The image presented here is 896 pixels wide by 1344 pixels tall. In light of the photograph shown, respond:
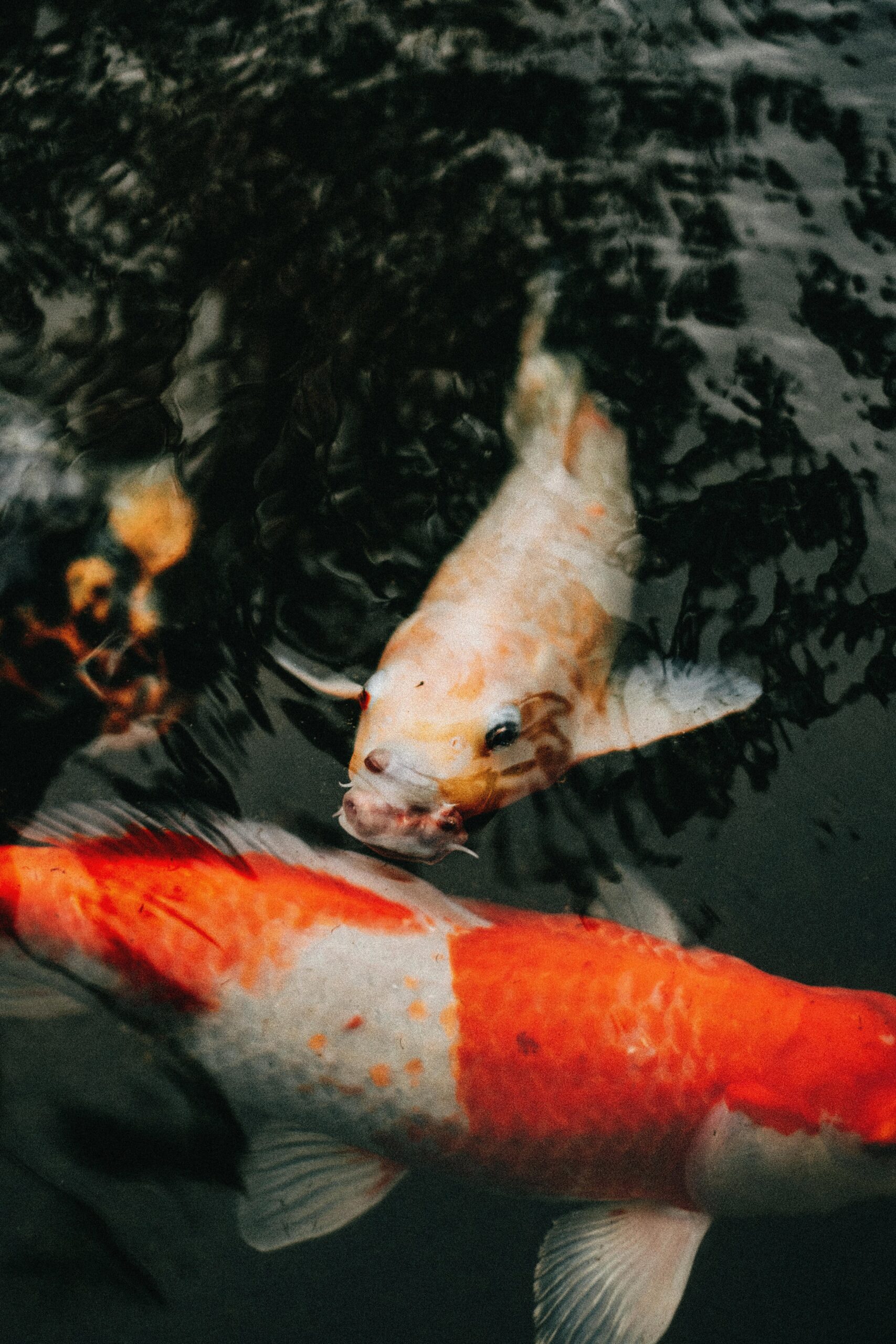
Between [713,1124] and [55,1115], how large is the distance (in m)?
1.74

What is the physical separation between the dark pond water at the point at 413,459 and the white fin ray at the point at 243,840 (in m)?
0.15

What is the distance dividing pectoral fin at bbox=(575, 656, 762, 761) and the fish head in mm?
123

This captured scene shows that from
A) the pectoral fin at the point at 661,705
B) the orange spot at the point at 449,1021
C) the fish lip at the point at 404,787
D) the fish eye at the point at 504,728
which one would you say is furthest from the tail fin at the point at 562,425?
the orange spot at the point at 449,1021

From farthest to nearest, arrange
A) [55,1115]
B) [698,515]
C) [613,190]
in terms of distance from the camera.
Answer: [613,190] < [698,515] < [55,1115]

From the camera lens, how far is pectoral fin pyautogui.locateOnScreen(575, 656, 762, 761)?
3676 mm

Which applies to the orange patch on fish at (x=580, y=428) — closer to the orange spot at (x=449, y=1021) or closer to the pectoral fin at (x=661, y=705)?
the pectoral fin at (x=661, y=705)

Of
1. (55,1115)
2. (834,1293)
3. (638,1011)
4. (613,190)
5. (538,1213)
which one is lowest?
(834,1293)

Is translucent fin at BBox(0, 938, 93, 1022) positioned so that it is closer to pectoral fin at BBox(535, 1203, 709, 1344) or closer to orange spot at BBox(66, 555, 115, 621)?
orange spot at BBox(66, 555, 115, 621)

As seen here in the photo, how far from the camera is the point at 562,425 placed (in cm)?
421

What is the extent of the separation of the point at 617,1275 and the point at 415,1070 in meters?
0.79

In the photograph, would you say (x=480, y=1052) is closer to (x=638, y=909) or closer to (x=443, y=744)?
(x=638, y=909)

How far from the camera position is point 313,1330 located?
3037 mm

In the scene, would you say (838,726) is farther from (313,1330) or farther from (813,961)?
(313,1330)

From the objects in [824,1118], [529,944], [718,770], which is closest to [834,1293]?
[824,1118]
